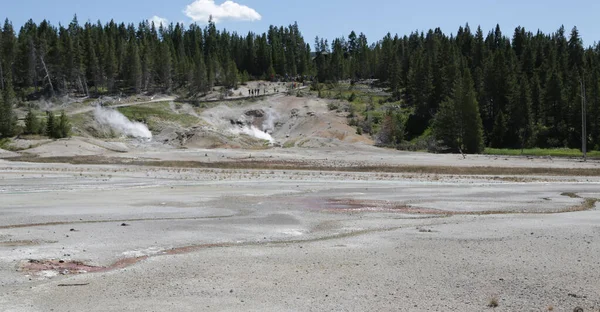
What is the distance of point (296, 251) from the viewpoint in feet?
53.2

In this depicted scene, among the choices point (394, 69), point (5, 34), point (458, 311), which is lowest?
point (458, 311)

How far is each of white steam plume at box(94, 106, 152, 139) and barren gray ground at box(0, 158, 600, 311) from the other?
57.2m

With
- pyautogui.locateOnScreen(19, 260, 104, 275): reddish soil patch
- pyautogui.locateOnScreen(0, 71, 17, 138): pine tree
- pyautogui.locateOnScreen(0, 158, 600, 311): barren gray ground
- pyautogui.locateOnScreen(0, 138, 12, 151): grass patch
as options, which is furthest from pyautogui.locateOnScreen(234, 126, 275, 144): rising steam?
pyautogui.locateOnScreen(19, 260, 104, 275): reddish soil patch

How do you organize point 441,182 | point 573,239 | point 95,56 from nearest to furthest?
1. point 573,239
2. point 441,182
3. point 95,56

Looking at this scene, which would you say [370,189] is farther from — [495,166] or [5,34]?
[5,34]

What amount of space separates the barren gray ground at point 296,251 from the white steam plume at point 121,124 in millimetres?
57192

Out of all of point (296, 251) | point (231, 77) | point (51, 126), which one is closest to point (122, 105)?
point (51, 126)

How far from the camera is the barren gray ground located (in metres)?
11.7

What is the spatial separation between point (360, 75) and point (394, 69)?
5188 centimetres

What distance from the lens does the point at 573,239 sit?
17.3 metres

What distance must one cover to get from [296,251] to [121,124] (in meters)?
79.4

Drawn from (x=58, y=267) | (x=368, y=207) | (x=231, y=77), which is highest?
(x=231, y=77)

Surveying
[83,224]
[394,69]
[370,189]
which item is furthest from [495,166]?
[394,69]

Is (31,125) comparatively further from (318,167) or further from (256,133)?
(318,167)
